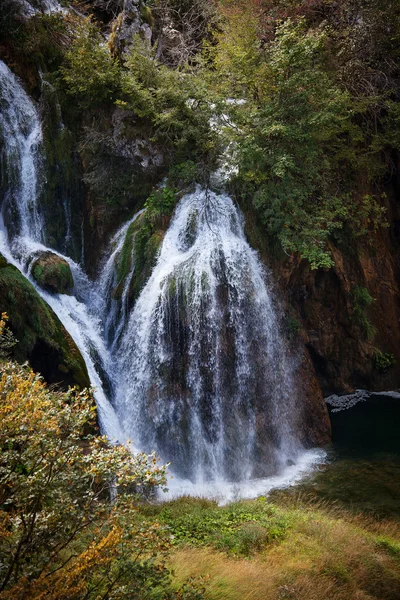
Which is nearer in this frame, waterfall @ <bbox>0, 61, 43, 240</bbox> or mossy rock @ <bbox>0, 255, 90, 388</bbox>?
mossy rock @ <bbox>0, 255, 90, 388</bbox>

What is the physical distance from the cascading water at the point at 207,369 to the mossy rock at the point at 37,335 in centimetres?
167

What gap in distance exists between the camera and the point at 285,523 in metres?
6.51

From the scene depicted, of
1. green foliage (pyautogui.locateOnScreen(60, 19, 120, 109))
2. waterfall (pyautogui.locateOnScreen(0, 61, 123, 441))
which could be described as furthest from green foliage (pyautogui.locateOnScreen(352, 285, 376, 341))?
green foliage (pyautogui.locateOnScreen(60, 19, 120, 109))

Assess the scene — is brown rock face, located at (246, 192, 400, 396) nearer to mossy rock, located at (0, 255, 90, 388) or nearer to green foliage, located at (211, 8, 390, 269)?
green foliage, located at (211, 8, 390, 269)

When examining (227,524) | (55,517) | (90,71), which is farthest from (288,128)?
(55,517)

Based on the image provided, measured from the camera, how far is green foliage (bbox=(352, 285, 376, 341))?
1361 cm

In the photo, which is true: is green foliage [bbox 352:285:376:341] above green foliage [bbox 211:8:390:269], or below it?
below

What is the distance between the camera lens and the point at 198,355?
1060 cm

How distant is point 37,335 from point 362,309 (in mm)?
9363

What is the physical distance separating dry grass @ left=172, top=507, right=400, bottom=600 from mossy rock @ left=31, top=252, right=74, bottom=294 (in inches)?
282

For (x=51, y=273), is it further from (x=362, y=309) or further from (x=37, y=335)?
(x=362, y=309)

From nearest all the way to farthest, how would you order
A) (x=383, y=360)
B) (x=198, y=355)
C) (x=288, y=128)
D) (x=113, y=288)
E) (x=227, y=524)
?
(x=227, y=524) → (x=288, y=128) → (x=198, y=355) → (x=113, y=288) → (x=383, y=360)

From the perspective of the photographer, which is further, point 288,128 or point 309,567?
point 288,128

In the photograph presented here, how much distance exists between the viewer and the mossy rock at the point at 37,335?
8766 mm
